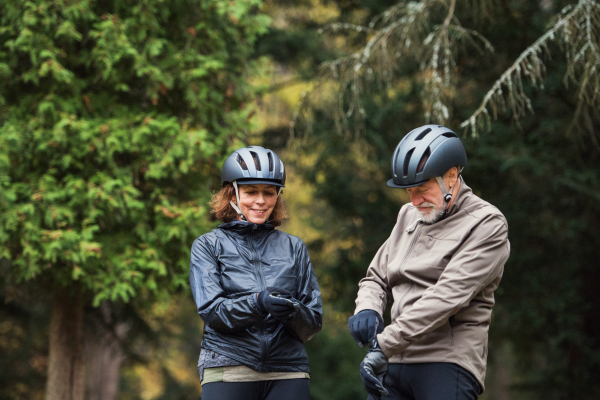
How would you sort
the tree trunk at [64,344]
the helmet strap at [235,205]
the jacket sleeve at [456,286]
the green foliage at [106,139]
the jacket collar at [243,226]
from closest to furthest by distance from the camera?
the jacket sleeve at [456,286] → the jacket collar at [243,226] → the helmet strap at [235,205] → the green foliage at [106,139] → the tree trunk at [64,344]

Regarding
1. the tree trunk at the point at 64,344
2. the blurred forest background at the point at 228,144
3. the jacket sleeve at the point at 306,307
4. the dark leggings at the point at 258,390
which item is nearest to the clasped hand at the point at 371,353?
the jacket sleeve at the point at 306,307

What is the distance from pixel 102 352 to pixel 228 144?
Result: 28.2 feet

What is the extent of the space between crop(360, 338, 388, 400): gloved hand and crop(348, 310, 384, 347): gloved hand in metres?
0.07

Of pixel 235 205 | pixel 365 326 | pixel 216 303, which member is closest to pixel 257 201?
pixel 235 205

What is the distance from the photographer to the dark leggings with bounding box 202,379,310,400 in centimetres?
288

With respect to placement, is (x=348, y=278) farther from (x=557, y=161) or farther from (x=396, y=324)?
(x=396, y=324)

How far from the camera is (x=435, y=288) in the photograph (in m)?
2.63

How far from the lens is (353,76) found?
19.9 feet

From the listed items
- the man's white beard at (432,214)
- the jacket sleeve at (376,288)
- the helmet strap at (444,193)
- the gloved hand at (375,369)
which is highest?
the helmet strap at (444,193)

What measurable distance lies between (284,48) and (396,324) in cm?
844

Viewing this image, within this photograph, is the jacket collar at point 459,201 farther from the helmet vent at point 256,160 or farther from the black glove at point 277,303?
the helmet vent at point 256,160

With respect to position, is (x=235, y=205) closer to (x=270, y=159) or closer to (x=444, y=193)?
(x=270, y=159)

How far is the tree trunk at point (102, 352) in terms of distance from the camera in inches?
341

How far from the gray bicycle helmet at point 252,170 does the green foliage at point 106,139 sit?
2948 mm
